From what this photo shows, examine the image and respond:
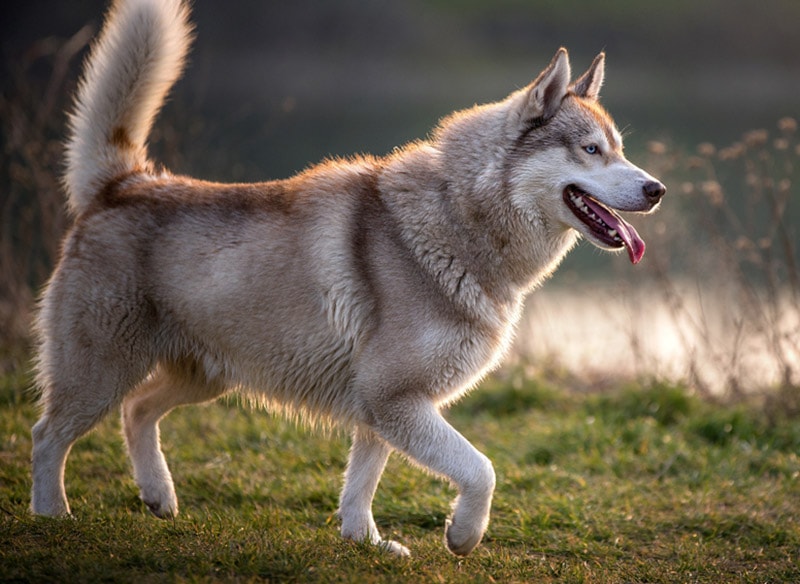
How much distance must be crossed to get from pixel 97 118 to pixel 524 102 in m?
2.05

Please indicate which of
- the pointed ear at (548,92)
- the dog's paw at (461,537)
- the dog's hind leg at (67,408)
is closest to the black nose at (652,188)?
the pointed ear at (548,92)

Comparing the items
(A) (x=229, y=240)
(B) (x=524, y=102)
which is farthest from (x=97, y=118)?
(B) (x=524, y=102)

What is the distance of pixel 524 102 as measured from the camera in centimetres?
414

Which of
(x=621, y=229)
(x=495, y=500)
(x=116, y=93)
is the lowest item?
(x=495, y=500)

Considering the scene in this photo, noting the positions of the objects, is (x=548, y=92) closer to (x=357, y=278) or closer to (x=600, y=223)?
(x=600, y=223)

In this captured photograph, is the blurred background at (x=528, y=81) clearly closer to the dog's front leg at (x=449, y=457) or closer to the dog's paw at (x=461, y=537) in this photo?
the dog's front leg at (x=449, y=457)

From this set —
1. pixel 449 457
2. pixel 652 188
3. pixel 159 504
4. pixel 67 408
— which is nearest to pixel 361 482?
pixel 449 457

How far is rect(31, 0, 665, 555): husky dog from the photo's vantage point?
4.04 meters

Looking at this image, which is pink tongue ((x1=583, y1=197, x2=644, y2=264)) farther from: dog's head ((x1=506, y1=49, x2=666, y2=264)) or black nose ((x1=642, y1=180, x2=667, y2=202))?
black nose ((x1=642, y1=180, x2=667, y2=202))

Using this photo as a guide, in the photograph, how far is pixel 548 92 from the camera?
4145 millimetres

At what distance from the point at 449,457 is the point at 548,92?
1622 mm

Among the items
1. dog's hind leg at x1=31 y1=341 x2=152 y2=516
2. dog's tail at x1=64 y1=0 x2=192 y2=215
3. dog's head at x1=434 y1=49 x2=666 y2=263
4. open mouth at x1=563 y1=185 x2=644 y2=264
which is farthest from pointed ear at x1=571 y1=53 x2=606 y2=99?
dog's hind leg at x1=31 y1=341 x2=152 y2=516

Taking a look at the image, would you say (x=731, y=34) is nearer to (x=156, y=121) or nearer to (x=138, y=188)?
(x=156, y=121)

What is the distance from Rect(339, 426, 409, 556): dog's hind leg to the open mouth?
1330 mm
